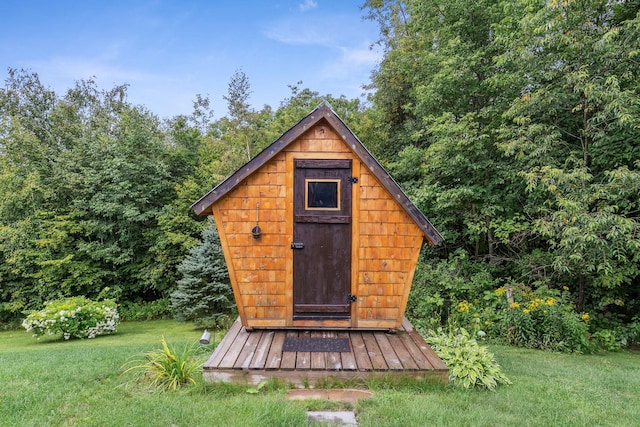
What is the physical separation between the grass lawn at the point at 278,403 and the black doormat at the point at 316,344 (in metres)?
0.69

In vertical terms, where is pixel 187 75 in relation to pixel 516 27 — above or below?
above

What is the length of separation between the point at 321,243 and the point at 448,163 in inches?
188

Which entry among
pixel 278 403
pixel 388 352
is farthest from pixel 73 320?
pixel 388 352

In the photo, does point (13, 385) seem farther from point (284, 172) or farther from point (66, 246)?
point (66, 246)

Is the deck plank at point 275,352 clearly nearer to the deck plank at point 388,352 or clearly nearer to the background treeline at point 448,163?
the deck plank at point 388,352

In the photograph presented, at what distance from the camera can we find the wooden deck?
3.37m

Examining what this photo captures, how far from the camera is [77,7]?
1122 cm

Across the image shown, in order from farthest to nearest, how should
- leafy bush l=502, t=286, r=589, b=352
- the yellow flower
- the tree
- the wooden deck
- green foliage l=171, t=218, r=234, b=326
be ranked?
1. green foliage l=171, t=218, r=234, b=326
2. the yellow flower
3. leafy bush l=502, t=286, r=589, b=352
4. the tree
5. the wooden deck

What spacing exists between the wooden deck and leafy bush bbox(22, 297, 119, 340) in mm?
5795

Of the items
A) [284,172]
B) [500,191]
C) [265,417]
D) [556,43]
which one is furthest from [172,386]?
[556,43]

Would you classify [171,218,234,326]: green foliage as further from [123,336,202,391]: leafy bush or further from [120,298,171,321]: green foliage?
[123,336,202,391]: leafy bush

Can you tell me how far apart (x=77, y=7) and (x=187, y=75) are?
5349 mm

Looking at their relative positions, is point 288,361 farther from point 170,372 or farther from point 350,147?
point 350,147

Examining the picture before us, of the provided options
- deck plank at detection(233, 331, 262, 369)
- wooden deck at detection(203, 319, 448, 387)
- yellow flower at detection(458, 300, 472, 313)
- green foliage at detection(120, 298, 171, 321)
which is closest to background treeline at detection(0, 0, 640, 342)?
yellow flower at detection(458, 300, 472, 313)
